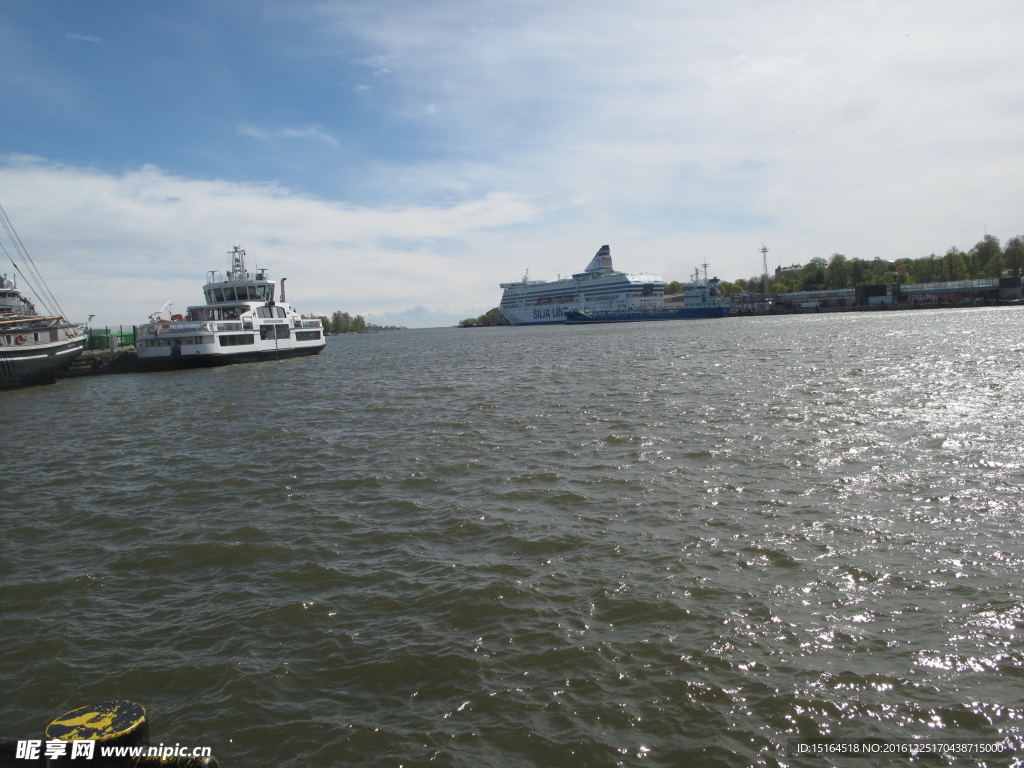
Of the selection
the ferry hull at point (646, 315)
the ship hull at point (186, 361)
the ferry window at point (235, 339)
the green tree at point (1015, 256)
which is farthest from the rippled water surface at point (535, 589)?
the green tree at point (1015, 256)

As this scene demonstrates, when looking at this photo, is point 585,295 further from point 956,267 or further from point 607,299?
point 956,267

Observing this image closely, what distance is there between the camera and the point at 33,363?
36.3 meters

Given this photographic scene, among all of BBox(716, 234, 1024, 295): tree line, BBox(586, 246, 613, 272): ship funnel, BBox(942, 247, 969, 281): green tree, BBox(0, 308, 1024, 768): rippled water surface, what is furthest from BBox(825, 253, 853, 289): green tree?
BBox(0, 308, 1024, 768): rippled water surface

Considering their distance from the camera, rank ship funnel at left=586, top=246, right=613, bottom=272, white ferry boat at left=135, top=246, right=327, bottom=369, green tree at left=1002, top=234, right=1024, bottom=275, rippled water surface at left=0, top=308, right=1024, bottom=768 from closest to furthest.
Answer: rippled water surface at left=0, top=308, right=1024, bottom=768 → white ferry boat at left=135, top=246, right=327, bottom=369 → green tree at left=1002, top=234, right=1024, bottom=275 → ship funnel at left=586, top=246, right=613, bottom=272

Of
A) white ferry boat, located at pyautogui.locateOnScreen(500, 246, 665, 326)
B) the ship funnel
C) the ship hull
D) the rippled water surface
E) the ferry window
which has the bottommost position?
the rippled water surface

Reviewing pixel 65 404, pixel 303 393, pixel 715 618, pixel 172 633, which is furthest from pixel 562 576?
pixel 65 404

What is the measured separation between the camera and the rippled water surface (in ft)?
16.5

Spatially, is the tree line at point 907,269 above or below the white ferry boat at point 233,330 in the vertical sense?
above

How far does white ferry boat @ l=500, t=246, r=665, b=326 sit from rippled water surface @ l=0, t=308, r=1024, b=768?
11781 cm

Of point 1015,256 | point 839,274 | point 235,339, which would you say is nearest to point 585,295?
point 839,274

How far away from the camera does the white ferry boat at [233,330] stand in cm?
4475

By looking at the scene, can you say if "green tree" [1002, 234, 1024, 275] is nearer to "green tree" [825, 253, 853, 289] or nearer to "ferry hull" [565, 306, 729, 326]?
"green tree" [825, 253, 853, 289]

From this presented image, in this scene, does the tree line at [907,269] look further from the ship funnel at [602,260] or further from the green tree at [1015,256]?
the ship funnel at [602,260]

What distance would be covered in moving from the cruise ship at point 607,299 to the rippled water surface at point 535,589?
113 metres
